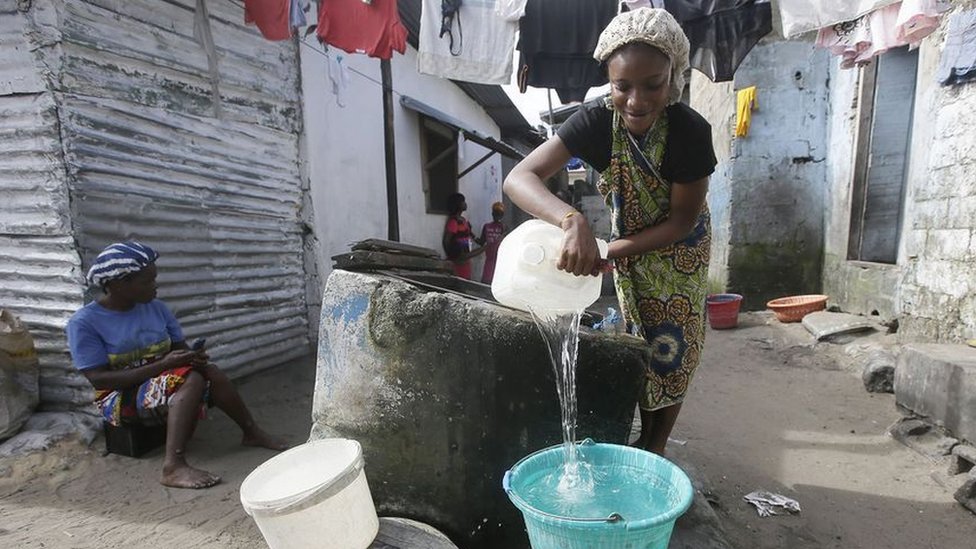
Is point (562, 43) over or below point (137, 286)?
over

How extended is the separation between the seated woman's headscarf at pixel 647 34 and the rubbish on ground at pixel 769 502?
2147mm

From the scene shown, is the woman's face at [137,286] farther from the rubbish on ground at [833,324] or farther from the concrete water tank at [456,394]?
the rubbish on ground at [833,324]

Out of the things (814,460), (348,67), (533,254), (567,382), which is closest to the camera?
(533,254)

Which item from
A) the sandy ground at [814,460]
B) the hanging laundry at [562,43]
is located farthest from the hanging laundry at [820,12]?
the sandy ground at [814,460]

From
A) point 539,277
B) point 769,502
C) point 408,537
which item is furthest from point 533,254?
point 769,502

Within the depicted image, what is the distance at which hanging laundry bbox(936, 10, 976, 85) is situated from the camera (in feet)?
11.0

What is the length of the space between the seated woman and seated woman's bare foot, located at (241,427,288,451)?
0.34 meters

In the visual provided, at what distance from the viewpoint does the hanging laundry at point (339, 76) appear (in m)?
5.29

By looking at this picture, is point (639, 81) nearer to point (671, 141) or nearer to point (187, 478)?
point (671, 141)

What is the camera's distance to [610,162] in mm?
1915

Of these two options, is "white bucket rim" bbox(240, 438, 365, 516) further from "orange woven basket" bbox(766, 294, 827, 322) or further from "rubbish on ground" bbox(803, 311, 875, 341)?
"orange woven basket" bbox(766, 294, 827, 322)

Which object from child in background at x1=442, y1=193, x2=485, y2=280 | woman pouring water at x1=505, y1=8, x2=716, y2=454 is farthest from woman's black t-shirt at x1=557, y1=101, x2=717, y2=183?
child in background at x1=442, y1=193, x2=485, y2=280

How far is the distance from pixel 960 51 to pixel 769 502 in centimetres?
343

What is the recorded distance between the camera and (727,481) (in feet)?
8.94
